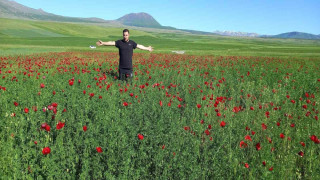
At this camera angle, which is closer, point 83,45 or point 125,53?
point 125,53

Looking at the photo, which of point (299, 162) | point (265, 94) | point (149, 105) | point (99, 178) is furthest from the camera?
point (265, 94)

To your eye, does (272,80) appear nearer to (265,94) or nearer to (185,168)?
(265,94)

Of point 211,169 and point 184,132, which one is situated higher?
point 184,132

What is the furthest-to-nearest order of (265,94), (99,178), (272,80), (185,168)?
(272,80) → (265,94) → (185,168) → (99,178)

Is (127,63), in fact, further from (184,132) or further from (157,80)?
(184,132)

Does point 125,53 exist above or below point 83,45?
above

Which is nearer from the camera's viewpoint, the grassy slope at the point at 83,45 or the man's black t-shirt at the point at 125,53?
the man's black t-shirt at the point at 125,53

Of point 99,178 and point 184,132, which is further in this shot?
point 184,132

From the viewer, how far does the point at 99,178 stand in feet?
10.9

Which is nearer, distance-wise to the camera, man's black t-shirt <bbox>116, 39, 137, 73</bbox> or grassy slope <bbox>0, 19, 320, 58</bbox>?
man's black t-shirt <bbox>116, 39, 137, 73</bbox>

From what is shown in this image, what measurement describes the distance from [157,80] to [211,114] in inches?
151

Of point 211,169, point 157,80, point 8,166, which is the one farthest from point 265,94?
point 8,166

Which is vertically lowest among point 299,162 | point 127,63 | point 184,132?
point 299,162

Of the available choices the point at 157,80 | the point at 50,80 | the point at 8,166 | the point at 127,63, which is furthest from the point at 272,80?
the point at 8,166
